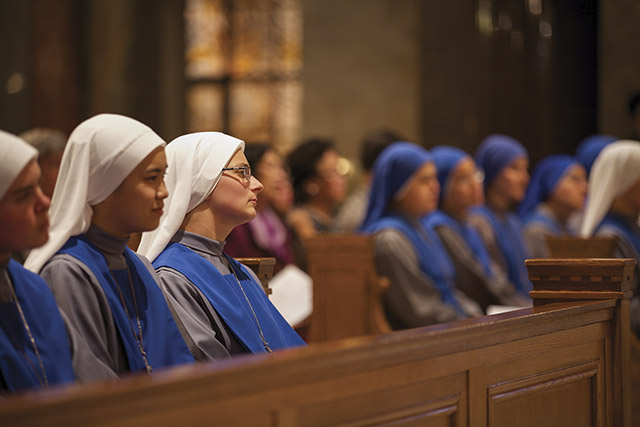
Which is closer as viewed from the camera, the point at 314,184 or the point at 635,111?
the point at 314,184

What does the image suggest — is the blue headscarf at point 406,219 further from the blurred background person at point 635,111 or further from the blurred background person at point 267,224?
the blurred background person at point 635,111

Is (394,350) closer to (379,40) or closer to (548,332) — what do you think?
(548,332)

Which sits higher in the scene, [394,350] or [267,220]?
[394,350]

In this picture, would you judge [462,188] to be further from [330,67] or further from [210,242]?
[330,67]

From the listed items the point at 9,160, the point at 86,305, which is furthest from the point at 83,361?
the point at 9,160

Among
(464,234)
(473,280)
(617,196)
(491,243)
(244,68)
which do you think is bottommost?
(473,280)

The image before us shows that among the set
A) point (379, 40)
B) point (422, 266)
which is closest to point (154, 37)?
point (379, 40)

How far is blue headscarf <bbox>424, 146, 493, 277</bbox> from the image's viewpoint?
6.62 m

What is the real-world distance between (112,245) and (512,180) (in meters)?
5.24

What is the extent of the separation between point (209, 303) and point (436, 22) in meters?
7.84

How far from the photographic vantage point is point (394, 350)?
215cm

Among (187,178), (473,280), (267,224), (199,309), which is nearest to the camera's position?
(199,309)

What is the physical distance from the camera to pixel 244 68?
12.0 metres

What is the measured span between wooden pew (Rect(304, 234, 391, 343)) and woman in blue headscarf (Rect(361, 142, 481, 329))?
7.5 inches
